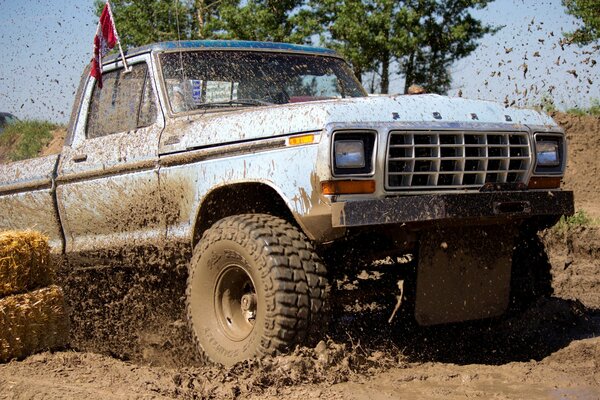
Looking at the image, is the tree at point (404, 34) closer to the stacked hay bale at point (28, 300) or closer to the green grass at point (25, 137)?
the green grass at point (25, 137)

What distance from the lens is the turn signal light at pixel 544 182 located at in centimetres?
466

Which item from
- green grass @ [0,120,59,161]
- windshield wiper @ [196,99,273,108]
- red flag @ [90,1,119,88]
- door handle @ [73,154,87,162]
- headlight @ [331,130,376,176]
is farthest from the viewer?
green grass @ [0,120,59,161]

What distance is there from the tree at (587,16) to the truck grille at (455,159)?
41.1 ft

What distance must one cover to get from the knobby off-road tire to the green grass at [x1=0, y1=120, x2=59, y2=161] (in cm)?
2147

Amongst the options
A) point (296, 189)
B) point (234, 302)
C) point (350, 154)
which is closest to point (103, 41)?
point (234, 302)

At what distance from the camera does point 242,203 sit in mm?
4777

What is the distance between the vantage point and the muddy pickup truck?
412cm

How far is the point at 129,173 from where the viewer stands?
5.40m

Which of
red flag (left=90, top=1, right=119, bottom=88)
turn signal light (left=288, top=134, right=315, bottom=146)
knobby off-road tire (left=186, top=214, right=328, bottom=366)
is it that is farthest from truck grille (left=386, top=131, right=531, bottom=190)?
red flag (left=90, top=1, right=119, bottom=88)

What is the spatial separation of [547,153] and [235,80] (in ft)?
6.75

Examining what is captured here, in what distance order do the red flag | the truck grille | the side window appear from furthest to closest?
the red flag → the side window → the truck grille

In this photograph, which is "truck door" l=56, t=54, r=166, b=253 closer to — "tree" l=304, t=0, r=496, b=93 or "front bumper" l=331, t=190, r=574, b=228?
"front bumper" l=331, t=190, r=574, b=228

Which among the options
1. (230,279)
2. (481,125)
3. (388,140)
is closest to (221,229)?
(230,279)

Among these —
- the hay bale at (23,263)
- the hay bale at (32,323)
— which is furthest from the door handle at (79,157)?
the hay bale at (32,323)
